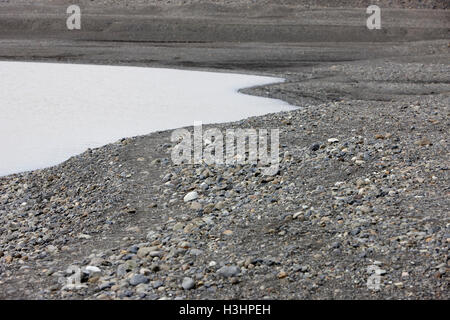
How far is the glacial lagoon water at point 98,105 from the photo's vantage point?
12.8 meters

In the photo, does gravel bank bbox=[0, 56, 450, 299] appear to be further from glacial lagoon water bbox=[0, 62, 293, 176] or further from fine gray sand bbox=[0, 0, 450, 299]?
glacial lagoon water bbox=[0, 62, 293, 176]

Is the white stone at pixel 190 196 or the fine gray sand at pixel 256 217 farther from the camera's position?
the white stone at pixel 190 196

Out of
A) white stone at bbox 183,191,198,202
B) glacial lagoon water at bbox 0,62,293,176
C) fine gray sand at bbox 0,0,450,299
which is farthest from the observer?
glacial lagoon water at bbox 0,62,293,176

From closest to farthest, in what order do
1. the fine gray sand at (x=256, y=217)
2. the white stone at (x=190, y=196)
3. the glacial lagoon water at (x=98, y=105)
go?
the fine gray sand at (x=256, y=217), the white stone at (x=190, y=196), the glacial lagoon water at (x=98, y=105)

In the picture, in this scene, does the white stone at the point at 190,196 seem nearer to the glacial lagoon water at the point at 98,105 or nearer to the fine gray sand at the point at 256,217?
the fine gray sand at the point at 256,217

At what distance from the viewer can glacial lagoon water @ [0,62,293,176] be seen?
12.8m

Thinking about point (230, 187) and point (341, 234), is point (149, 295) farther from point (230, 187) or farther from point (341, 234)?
point (230, 187)

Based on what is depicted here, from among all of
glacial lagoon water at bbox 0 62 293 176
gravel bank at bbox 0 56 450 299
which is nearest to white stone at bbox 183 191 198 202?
gravel bank at bbox 0 56 450 299

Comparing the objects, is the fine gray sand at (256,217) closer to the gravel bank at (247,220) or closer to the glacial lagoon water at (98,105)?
the gravel bank at (247,220)

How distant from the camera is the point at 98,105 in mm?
16844

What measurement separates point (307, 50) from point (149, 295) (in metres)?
24.6

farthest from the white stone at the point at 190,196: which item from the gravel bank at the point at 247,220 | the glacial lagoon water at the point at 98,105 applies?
the glacial lagoon water at the point at 98,105

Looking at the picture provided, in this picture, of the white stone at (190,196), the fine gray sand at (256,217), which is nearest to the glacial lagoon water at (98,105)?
the fine gray sand at (256,217)

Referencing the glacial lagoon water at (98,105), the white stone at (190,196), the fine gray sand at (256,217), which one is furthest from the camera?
the glacial lagoon water at (98,105)
